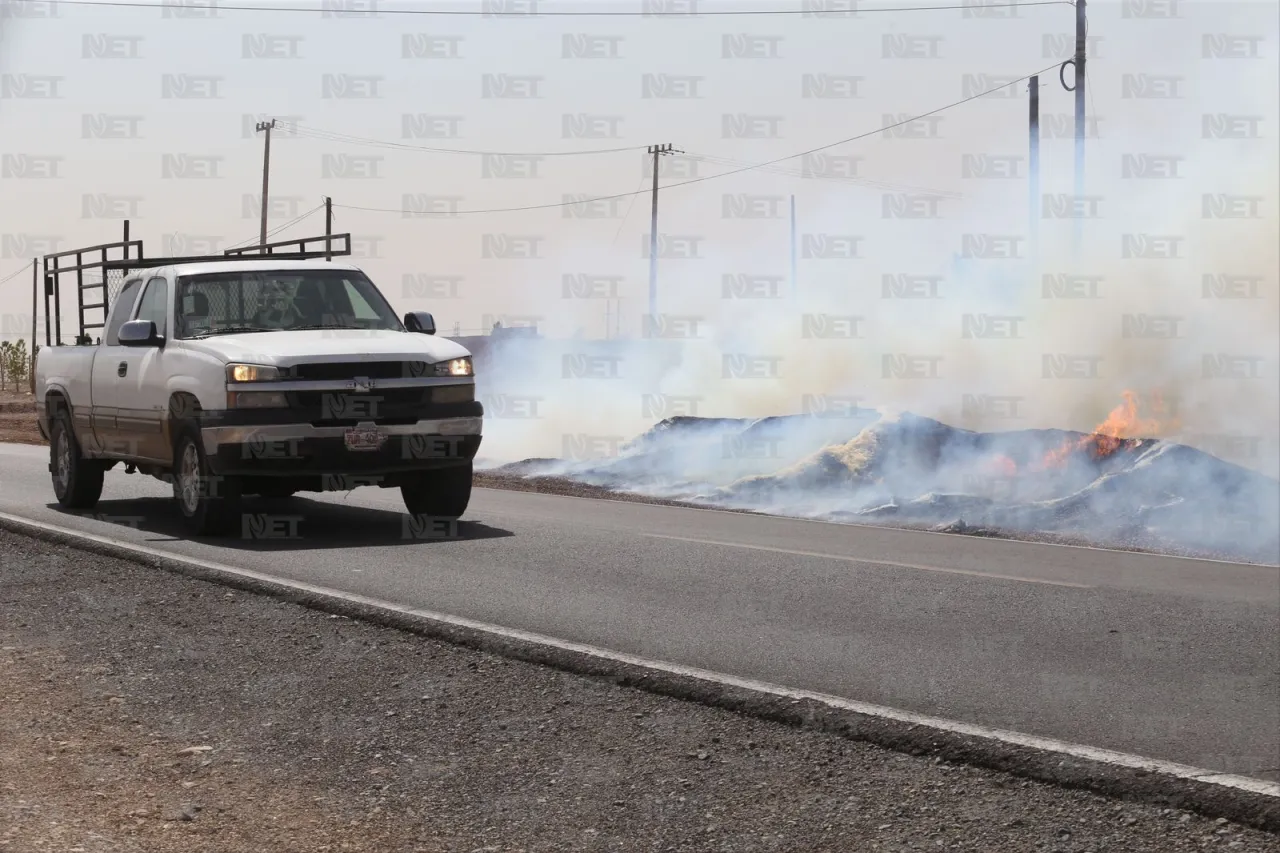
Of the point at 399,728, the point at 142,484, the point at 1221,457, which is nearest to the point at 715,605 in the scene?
the point at 399,728

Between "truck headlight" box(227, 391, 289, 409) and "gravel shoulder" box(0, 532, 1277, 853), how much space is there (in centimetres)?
385

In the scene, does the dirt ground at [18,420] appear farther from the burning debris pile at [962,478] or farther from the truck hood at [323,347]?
the truck hood at [323,347]

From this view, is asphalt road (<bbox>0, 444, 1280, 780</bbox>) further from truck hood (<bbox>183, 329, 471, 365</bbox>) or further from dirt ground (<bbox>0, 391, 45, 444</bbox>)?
dirt ground (<bbox>0, 391, 45, 444</bbox>)

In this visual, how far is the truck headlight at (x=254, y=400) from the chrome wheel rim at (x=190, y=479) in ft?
2.36

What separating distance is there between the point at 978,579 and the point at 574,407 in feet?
73.6

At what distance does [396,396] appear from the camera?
1199cm

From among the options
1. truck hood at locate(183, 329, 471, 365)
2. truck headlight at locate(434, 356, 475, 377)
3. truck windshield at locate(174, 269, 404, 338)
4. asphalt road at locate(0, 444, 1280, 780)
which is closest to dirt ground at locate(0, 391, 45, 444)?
truck windshield at locate(174, 269, 404, 338)

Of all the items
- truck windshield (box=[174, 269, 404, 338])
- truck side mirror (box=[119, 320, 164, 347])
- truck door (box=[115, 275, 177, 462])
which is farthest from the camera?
truck windshield (box=[174, 269, 404, 338])

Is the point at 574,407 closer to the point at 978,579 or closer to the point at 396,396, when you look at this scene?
the point at 396,396

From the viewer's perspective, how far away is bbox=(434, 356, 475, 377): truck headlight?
12235 millimetres

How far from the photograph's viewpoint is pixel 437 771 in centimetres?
584

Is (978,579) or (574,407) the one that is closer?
(978,579)

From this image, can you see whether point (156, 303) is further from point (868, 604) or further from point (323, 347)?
point (868, 604)

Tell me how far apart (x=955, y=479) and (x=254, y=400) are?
1212cm
